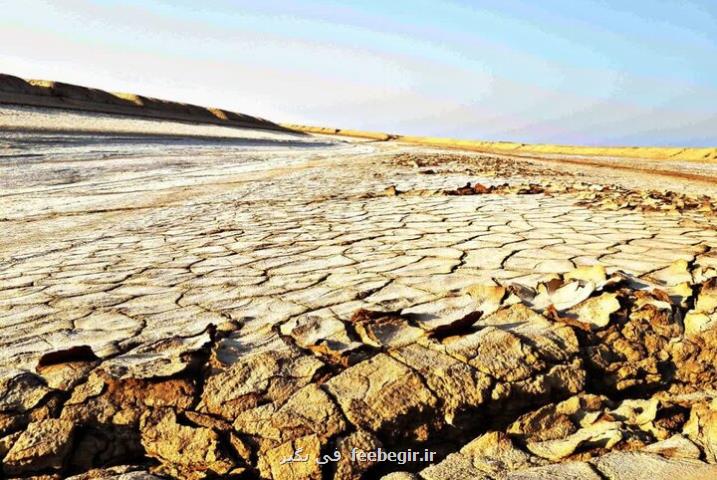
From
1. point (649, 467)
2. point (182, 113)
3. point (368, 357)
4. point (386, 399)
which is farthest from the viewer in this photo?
point (182, 113)

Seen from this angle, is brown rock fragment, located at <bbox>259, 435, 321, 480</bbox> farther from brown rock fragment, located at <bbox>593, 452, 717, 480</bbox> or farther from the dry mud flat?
brown rock fragment, located at <bbox>593, 452, 717, 480</bbox>

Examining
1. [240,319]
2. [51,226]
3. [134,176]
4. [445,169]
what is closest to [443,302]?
[240,319]

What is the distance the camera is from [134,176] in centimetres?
672

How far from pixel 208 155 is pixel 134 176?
3.41m

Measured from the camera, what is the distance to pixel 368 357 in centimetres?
132

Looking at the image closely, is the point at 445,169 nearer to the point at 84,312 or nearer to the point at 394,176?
the point at 394,176

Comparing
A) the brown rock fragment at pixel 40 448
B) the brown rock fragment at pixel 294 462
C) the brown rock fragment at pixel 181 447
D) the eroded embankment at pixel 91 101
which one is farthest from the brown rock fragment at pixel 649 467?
the eroded embankment at pixel 91 101

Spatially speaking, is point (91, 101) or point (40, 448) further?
point (91, 101)

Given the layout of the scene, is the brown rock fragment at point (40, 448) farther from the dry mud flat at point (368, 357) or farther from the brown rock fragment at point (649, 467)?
the brown rock fragment at point (649, 467)

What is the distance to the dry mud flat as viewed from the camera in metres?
1.10

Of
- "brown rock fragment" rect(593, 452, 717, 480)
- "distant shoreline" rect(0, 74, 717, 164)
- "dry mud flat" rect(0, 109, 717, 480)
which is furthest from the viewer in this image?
"distant shoreline" rect(0, 74, 717, 164)

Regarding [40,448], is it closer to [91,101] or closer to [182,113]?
[91,101]

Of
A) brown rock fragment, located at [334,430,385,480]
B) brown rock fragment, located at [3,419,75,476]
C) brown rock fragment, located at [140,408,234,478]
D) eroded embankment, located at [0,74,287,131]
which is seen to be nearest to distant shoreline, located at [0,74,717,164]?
A: eroded embankment, located at [0,74,287,131]

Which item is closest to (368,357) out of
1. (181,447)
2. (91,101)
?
(181,447)
